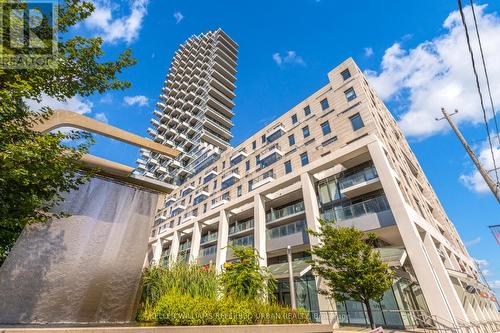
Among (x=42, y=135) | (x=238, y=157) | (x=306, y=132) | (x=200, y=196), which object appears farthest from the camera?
(x=200, y=196)

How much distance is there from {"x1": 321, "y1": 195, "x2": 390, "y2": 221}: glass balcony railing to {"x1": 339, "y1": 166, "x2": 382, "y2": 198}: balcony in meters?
1.46

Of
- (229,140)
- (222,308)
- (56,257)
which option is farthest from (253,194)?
(229,140)

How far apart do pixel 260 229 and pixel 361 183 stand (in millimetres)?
9872

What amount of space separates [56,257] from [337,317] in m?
15.9

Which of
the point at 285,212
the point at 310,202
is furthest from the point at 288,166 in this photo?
the point at 310,202

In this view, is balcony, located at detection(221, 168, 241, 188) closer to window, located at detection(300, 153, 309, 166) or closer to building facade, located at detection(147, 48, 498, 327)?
building facade, located at detection(147, 48, 498, 327)

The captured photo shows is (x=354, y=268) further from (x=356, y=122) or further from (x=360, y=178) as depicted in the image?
(x=356, y=122)

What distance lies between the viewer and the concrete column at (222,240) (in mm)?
24172

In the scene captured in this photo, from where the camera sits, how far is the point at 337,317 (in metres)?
14.9

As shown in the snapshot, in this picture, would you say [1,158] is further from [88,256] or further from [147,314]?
[147,314]

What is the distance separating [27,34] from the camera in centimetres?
580

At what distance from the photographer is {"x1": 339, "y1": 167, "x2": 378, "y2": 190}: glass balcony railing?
17.3 metres

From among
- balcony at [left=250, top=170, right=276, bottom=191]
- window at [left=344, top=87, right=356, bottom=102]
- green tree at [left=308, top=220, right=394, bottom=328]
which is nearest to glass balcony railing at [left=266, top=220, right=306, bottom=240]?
balcony at [left=250, top=170, right=276, bottom=191]

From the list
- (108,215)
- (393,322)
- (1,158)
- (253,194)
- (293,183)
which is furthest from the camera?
(253,194)
